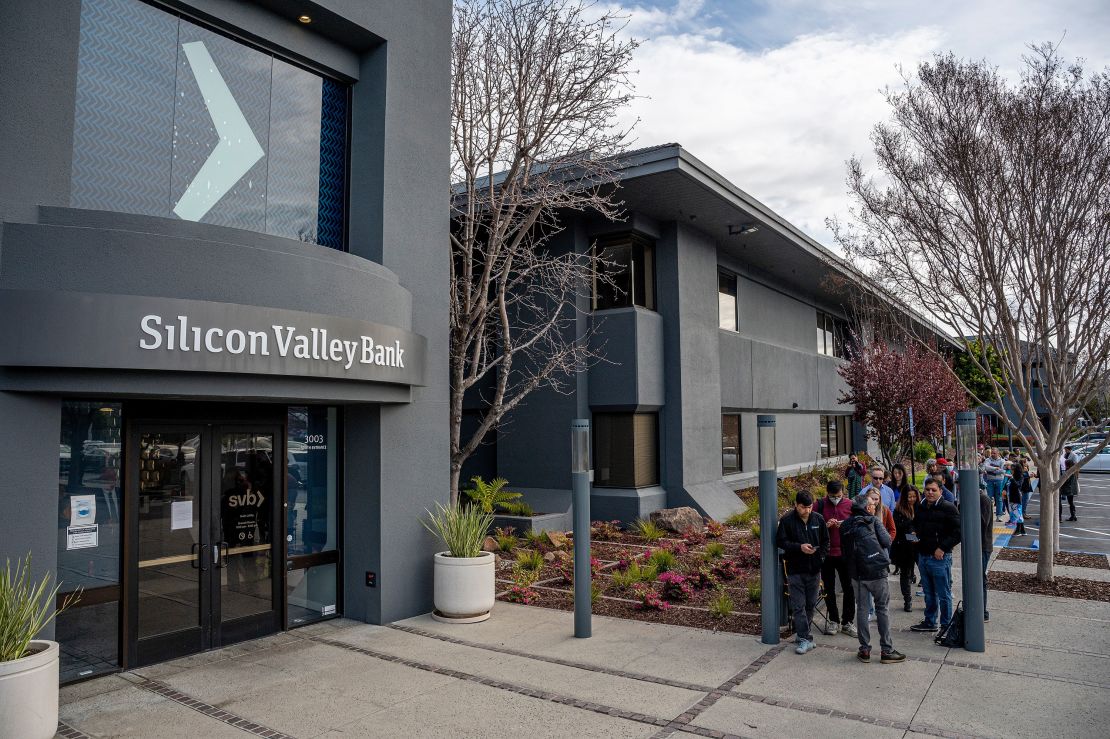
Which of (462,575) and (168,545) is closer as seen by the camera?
(168,545)

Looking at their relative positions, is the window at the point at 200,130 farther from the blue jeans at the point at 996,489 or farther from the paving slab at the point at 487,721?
the blue jeans at the point at 996,489

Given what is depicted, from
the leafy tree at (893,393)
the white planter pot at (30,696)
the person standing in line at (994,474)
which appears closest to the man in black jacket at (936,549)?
the white planter pot at (30,696)

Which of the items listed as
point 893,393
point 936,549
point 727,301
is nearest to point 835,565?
point 936,549

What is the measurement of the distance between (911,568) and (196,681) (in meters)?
8.96

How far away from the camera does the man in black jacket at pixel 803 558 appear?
8445 millimetres

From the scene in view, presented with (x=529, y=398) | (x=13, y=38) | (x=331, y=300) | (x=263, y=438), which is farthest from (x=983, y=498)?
(x=13, y=38)

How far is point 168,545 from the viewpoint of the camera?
8.42 m

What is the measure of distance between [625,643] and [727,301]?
49.4 ft

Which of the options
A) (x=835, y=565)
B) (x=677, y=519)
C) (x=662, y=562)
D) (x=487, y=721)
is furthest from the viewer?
(x=677, y=519)

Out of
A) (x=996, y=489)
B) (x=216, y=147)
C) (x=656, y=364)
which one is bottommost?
(x=996, y=489)

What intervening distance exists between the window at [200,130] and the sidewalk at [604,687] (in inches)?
200

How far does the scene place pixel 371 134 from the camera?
33.9ft

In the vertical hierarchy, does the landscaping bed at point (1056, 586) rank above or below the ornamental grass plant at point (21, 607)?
below

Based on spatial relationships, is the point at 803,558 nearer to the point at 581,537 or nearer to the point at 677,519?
the point at 581,537
